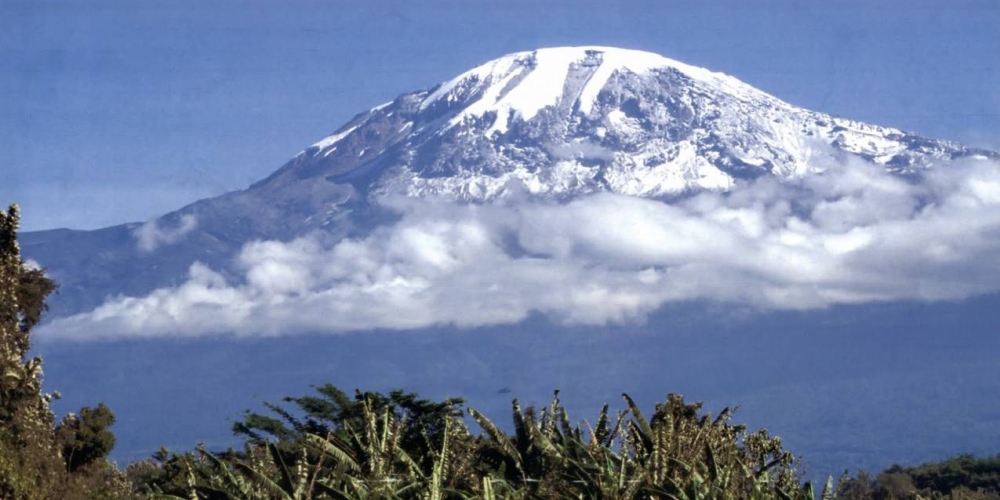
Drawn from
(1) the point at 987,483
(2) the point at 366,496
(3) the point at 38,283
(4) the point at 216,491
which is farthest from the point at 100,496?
(1) the point at 987,483

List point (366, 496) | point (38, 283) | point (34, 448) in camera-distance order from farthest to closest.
→ point (38, 283), point (34, 448), point (366, 496)

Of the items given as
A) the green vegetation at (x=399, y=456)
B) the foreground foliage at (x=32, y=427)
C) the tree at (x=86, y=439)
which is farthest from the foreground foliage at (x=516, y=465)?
the tree at (x=86, y=439)

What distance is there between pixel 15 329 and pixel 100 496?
9.83 meters

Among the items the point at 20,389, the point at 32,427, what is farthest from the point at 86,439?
the point at 32,427

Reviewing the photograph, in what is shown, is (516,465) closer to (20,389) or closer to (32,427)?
(32,427)

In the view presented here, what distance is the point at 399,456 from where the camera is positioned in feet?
93.5

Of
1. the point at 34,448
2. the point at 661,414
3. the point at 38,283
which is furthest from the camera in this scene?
the point at 38,283

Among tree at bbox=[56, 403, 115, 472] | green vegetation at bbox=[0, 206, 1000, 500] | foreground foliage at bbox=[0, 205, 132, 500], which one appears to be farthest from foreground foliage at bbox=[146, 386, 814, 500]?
tree at bbox=[56, 403, 115, 472]

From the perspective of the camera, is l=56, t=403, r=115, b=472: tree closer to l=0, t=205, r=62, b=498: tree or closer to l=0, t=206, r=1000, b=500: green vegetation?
l=0, t=206, r=1000, b=500: green vegetation

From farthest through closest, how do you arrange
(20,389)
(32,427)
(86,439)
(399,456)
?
(86,439) → (20,389) → (32,427) → (399,456)

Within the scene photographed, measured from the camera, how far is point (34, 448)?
101 feet

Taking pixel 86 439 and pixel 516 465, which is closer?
pixel 516 465

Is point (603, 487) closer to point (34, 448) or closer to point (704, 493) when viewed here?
point (704, 493)

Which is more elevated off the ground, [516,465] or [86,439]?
[86,439]
